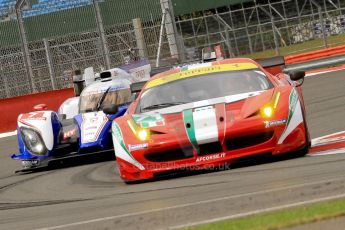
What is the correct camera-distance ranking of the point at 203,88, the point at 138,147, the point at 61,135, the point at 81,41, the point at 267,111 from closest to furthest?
the point at 267,111 < the point at 138,147 < the point at 203,88 < the point at 61,135 < the point at 81,41

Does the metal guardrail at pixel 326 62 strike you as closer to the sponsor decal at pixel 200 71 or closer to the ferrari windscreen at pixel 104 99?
the ferrari windscreen at pixel 104 99

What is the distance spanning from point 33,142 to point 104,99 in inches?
60.2

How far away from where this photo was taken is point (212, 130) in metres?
8.08

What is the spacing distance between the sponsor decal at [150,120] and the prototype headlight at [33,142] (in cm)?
337

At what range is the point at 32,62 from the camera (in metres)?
21.2

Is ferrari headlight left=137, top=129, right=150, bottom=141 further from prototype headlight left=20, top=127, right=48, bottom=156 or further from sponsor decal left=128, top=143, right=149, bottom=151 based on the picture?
prototype headlight left=20, top=127, right=48, bottom=156

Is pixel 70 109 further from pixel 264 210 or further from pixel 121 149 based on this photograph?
pixel 264 210

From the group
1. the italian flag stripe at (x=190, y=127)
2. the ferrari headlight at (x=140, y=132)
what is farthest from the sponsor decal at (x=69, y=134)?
the italian flag stripe at (x=190, y=127)

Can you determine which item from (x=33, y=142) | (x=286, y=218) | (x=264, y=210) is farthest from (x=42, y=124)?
(x=286, y=218)

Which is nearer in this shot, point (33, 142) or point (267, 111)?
point (267, 111)

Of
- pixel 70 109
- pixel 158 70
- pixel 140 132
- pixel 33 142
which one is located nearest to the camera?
pixel 140 132

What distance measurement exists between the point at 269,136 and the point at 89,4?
47.9ft

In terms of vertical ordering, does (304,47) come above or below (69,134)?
below

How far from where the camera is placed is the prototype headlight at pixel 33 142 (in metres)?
11.8
